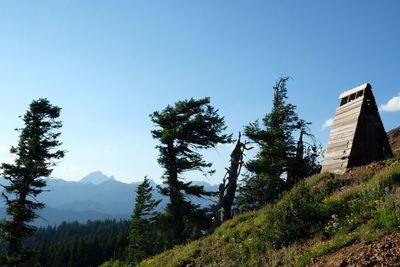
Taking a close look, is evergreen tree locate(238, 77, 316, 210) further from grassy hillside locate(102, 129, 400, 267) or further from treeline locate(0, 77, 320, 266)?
grassy hillside locate(102, 129, 400, 267)

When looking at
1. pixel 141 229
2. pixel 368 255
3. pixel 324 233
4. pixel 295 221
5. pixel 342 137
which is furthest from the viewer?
pixel 141 229

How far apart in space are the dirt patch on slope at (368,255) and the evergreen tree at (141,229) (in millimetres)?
16300

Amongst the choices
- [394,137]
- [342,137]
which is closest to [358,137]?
[342,137]

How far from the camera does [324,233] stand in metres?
11.9

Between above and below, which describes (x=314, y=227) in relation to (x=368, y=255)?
above

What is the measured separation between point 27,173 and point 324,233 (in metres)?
26.4

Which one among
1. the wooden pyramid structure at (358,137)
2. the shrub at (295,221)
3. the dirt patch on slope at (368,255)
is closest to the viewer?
the dirt patch on slope at (368,255)

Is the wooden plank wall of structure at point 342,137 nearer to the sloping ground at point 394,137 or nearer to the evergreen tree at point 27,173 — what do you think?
the sloping ground at point 394,137

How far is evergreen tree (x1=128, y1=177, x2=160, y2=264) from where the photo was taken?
25291mm

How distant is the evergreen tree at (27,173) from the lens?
3148 cm

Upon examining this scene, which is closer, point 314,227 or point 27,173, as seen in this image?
point 314,227

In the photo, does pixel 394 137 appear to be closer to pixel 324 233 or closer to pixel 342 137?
pixel 342 137

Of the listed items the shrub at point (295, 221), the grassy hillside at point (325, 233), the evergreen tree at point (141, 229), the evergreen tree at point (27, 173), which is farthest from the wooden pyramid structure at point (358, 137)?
the evergreen tree at point (27, 173)

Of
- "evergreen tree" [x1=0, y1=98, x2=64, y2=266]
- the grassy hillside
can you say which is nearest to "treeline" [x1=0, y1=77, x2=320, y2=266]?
"evergreen tree" [x1=0, y1=98, x2=64, y2=266]
